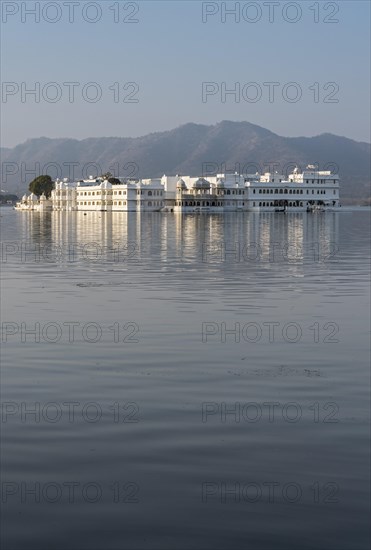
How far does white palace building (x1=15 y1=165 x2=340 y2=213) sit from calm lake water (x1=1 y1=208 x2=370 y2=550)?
4761 inches

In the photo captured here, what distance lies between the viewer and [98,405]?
32.3 ft

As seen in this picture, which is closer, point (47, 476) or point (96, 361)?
point (47, 476)

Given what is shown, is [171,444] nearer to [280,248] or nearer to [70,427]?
[70,427]

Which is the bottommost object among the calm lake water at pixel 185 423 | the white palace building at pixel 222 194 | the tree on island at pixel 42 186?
the calm lake water at pixel 185 423

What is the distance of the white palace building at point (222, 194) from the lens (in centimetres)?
14075

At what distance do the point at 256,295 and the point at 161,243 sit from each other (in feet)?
83.4

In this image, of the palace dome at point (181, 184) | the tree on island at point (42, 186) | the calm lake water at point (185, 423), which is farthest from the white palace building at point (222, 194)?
the calm lake water at point (185, 423)

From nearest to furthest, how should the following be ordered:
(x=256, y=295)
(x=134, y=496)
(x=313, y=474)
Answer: (x=134, y=496), (x=313, y=474), (x=256, y=295)

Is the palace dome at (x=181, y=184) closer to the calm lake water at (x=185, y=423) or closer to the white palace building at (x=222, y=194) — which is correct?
the white palace building at (x=222, y=194)

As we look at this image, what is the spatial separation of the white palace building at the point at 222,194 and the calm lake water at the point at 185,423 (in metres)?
121

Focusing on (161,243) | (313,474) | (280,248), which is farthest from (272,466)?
(161,243)

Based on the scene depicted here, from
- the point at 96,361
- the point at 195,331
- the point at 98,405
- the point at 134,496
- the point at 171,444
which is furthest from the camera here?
the point at 195,331

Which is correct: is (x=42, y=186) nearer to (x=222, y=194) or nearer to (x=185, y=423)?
(x=222, y=194)

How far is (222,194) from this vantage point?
145 metres
